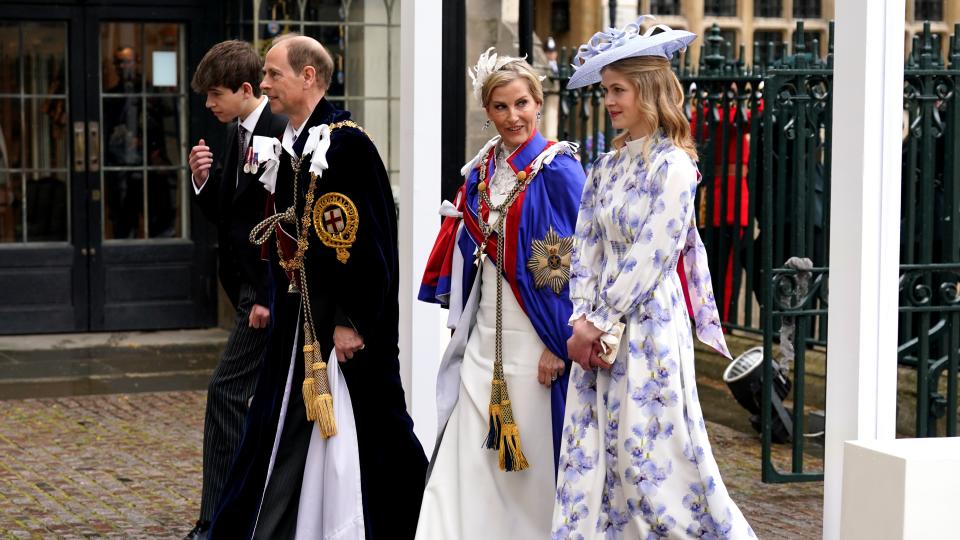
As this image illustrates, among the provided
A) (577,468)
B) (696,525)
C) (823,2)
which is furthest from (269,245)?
(823,2)

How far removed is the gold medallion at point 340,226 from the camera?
5.52m

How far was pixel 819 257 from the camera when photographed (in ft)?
30.0

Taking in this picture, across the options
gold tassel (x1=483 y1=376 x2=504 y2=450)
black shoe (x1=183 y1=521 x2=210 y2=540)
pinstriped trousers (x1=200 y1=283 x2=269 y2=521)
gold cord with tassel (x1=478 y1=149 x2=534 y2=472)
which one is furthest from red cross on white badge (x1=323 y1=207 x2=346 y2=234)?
black shoe (x1=183 y1=521 x2=210 y2=540)

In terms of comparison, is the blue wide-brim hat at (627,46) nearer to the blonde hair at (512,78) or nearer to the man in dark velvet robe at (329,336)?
the blonde hair at (512,78)

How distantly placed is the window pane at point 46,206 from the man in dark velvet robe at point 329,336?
7.17m

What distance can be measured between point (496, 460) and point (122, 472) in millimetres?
2923

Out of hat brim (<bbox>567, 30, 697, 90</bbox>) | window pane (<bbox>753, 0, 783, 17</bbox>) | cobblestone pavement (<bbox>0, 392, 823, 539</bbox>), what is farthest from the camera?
window pane (<bbox>753, 0, 783, 17</bbox>)

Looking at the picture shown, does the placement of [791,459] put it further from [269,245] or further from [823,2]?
[823,2]

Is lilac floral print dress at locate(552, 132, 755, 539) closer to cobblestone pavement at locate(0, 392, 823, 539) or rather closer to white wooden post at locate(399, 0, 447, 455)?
white wooden post at locate(399, 0, 447, 455)

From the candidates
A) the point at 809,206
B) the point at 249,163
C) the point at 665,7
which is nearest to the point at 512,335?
the point at 249,163

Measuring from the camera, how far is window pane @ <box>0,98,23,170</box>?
12289mm

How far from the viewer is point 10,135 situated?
1233cm

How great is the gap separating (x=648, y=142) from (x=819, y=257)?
4.48 metres

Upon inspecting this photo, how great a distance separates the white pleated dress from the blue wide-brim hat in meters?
0.61
